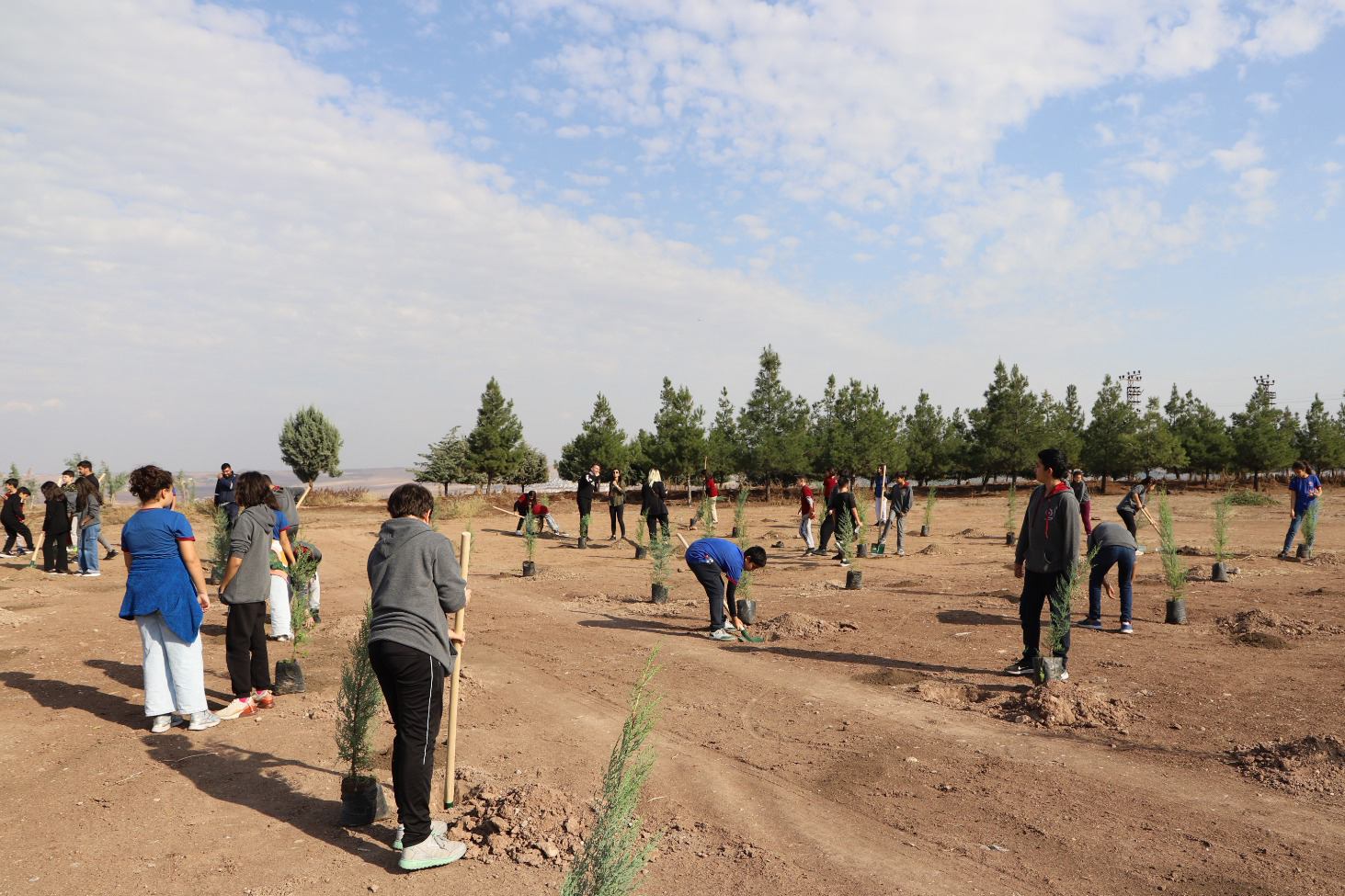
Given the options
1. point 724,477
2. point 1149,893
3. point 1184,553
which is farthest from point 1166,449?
point 1149,893

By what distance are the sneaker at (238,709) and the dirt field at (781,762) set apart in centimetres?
9

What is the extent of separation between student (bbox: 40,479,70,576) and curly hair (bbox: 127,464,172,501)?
366 inches

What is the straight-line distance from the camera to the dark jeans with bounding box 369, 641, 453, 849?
3578 millimetres

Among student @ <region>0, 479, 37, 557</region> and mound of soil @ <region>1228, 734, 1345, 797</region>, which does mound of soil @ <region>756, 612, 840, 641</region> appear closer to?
mound of soil @ <region>1228, 734, 1345, 797</region>

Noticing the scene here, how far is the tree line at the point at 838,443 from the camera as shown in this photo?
42.0 meters

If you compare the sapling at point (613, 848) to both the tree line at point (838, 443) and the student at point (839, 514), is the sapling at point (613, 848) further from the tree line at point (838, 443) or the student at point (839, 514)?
the tree line at point (838, 443)

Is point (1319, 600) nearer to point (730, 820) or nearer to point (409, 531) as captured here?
point (730, 820)

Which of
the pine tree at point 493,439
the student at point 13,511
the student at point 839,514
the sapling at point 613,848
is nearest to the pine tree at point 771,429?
the pine tree at point 493,439

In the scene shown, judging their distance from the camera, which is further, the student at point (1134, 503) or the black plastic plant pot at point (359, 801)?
the student at point (1134, 503)

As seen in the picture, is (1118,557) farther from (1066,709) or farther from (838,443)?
(838,443)

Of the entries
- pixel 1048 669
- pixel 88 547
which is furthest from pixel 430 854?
pixel 88 547

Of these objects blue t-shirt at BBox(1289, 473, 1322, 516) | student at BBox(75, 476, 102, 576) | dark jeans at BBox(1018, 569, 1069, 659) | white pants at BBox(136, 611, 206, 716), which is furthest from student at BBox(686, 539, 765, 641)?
blue t-shirt at BBox(1289, 473, 1322, 516)

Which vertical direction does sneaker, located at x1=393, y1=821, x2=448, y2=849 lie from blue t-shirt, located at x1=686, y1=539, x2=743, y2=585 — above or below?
below

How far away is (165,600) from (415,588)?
268 centimetres
